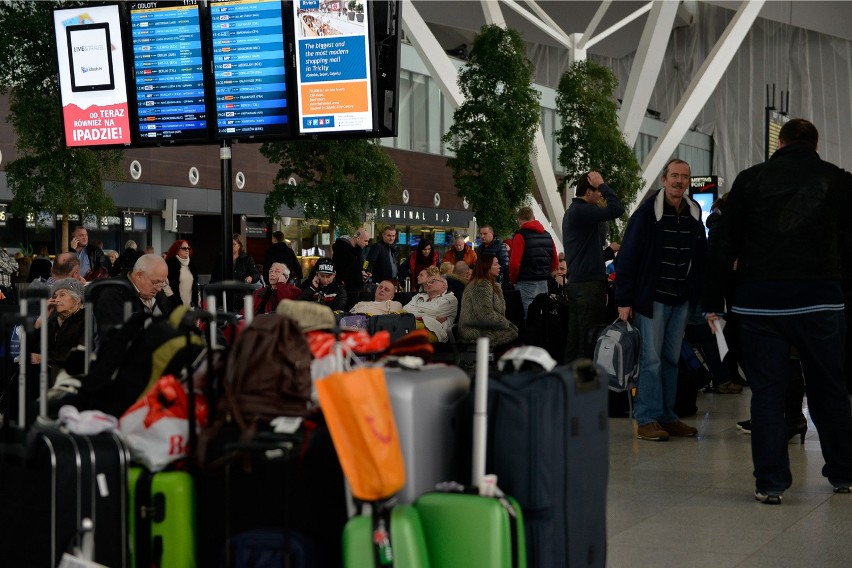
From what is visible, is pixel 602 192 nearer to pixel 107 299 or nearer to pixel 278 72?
pixel 278 72

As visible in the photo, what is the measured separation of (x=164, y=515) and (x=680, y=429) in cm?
527

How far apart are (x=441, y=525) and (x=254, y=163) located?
2816cm

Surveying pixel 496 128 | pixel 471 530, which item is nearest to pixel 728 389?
pixel 471 530

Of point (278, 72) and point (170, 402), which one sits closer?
point (170, 402)

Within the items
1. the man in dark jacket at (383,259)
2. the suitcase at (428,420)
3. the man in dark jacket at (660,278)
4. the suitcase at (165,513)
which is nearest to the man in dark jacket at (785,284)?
the man in dark jacket at (660,278)

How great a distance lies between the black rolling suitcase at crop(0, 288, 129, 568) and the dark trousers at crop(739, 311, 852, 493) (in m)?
3.33

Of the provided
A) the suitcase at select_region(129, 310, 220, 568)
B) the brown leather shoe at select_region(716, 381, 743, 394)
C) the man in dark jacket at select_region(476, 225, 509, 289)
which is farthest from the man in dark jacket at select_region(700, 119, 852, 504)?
the man in dark jacket at select_region(476, 225, 509, 289)

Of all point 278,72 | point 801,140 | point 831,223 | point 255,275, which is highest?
point 278,72

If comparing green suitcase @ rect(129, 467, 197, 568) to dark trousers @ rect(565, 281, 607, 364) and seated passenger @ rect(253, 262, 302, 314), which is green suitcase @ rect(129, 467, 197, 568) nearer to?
dark trousers @ rect(565, 281, 607, 364)

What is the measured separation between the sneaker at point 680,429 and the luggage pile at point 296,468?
445cm

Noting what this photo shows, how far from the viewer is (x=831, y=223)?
6.08m

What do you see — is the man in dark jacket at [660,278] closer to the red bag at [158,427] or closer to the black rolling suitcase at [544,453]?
the black rolling suitcase at [544,453]

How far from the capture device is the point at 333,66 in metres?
Answer: 9.59

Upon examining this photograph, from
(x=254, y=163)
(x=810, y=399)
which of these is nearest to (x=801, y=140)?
(x=810, y=399)
